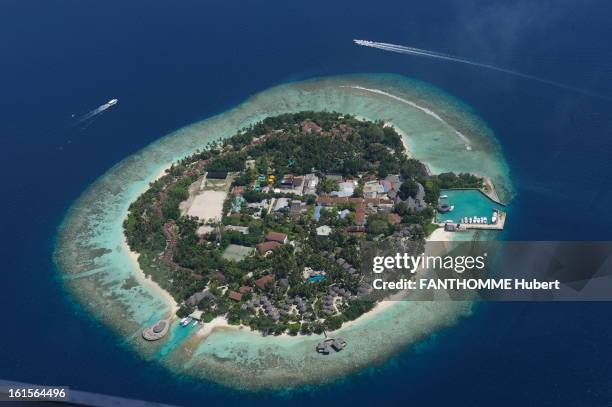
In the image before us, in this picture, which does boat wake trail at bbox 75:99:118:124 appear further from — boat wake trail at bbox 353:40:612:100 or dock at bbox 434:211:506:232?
dock at bbox 434:211:506:232

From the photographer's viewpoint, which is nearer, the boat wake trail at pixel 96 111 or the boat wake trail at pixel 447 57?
the boat wake trail at pixel 447 57

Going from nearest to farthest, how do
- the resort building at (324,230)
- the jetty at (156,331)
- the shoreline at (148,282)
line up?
the jetty at (156,331), the shoreline at (148,282), the resort building at (324,230)

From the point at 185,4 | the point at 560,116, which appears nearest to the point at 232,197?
the point at 560,116

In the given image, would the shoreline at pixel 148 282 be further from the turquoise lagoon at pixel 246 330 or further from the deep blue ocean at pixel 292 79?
the deep blue ocean at pixel 292 79

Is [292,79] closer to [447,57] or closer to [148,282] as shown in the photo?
[447,57]

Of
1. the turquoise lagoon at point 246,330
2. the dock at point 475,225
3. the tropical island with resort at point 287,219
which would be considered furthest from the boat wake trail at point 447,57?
the dock at point 475,225

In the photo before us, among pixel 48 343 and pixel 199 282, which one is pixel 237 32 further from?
pixel 48 343

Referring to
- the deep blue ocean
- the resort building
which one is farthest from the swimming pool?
the resort building

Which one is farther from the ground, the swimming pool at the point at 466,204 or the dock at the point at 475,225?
the swimming pool at the point at 466,204

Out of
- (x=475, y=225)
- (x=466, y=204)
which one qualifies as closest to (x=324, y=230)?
(x=475, y=225)
